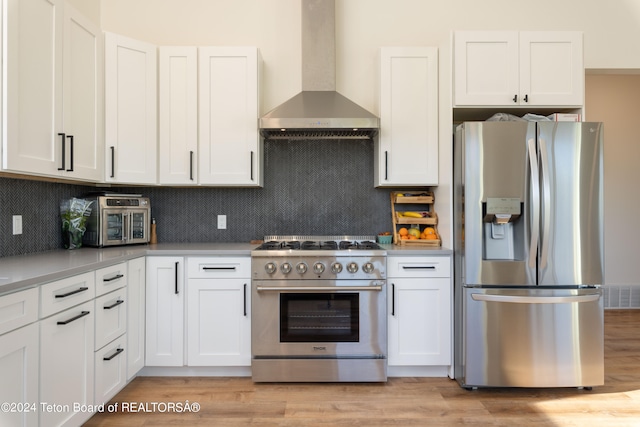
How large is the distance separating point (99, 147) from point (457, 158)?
2.42 metres

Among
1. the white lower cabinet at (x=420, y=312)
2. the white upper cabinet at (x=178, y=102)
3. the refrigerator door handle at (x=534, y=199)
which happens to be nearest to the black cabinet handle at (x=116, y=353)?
the white upper cabinet at (x=178, y=102)

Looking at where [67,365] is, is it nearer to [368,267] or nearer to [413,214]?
[368,267]

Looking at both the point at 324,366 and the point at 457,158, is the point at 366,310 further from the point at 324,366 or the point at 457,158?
the point at 457,158

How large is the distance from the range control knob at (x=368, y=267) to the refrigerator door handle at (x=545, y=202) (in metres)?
1.04

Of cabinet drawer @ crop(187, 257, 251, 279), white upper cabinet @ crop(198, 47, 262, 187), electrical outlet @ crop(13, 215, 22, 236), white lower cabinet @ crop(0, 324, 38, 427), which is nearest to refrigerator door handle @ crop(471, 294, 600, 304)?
cabinet drawer @ crop(187, 257, 251, 279)

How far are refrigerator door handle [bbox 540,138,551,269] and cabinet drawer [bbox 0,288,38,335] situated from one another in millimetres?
2661

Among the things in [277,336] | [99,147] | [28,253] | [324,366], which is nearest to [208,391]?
[277,336]

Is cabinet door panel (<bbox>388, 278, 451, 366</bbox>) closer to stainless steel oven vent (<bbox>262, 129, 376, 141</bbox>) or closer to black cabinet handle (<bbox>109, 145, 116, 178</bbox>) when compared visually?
stainless steel oven vent (<bbox>262, 129, 376, 141</bbox>)

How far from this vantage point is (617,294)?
4.49 meters

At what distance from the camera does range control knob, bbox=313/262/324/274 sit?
8.50ft

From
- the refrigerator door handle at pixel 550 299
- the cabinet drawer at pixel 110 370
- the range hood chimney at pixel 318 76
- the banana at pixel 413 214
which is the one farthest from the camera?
the banana at pixel 413 214

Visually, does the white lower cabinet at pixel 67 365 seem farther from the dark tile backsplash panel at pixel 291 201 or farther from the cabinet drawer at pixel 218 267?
the dark tile backsplash panel at pixel 291 201

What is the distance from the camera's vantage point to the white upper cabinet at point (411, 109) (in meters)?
2.92

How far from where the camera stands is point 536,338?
2473mm
